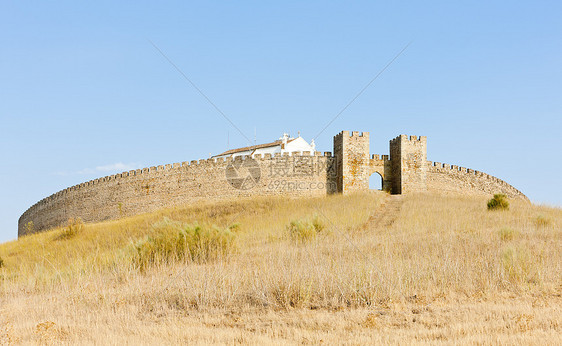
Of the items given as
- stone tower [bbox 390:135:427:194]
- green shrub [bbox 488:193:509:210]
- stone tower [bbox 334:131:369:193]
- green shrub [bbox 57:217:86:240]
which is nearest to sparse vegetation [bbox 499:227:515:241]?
green shrub [bbox 488:193:509:210]

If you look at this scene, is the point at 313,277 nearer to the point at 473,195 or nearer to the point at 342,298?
the point at 342,298

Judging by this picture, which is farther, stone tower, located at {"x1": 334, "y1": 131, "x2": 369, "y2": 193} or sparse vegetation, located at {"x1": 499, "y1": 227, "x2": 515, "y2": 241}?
stone tower, located at {"x1": 334, "y1": 131, "x2": 369, "y2": 193}

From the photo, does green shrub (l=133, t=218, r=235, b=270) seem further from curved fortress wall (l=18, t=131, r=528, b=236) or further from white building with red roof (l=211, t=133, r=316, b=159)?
Result: white building with red roof (l=211, t=133, r=316, b=159)

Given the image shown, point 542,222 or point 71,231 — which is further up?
point 542,222

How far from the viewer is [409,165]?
25453 mm

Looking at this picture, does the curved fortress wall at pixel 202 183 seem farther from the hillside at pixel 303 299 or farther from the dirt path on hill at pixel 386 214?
the hillside at pixel 303 299

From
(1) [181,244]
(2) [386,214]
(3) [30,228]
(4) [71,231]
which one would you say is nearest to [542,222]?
(2) [386,214]

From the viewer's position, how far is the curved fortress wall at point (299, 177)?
24906 mm

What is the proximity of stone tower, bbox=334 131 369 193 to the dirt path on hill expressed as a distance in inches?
74.6

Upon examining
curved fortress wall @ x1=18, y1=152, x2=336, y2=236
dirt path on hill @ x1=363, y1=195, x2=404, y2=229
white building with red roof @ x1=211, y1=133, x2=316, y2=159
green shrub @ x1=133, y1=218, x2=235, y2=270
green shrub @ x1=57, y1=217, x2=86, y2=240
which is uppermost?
white building with red roof @ x1=211, y1=133, x2=316, y2=159

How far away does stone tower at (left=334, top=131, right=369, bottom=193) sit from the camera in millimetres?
24359

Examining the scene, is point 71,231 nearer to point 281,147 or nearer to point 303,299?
point 281,147

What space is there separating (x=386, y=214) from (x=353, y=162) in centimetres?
726

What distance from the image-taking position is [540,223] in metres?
12.8
